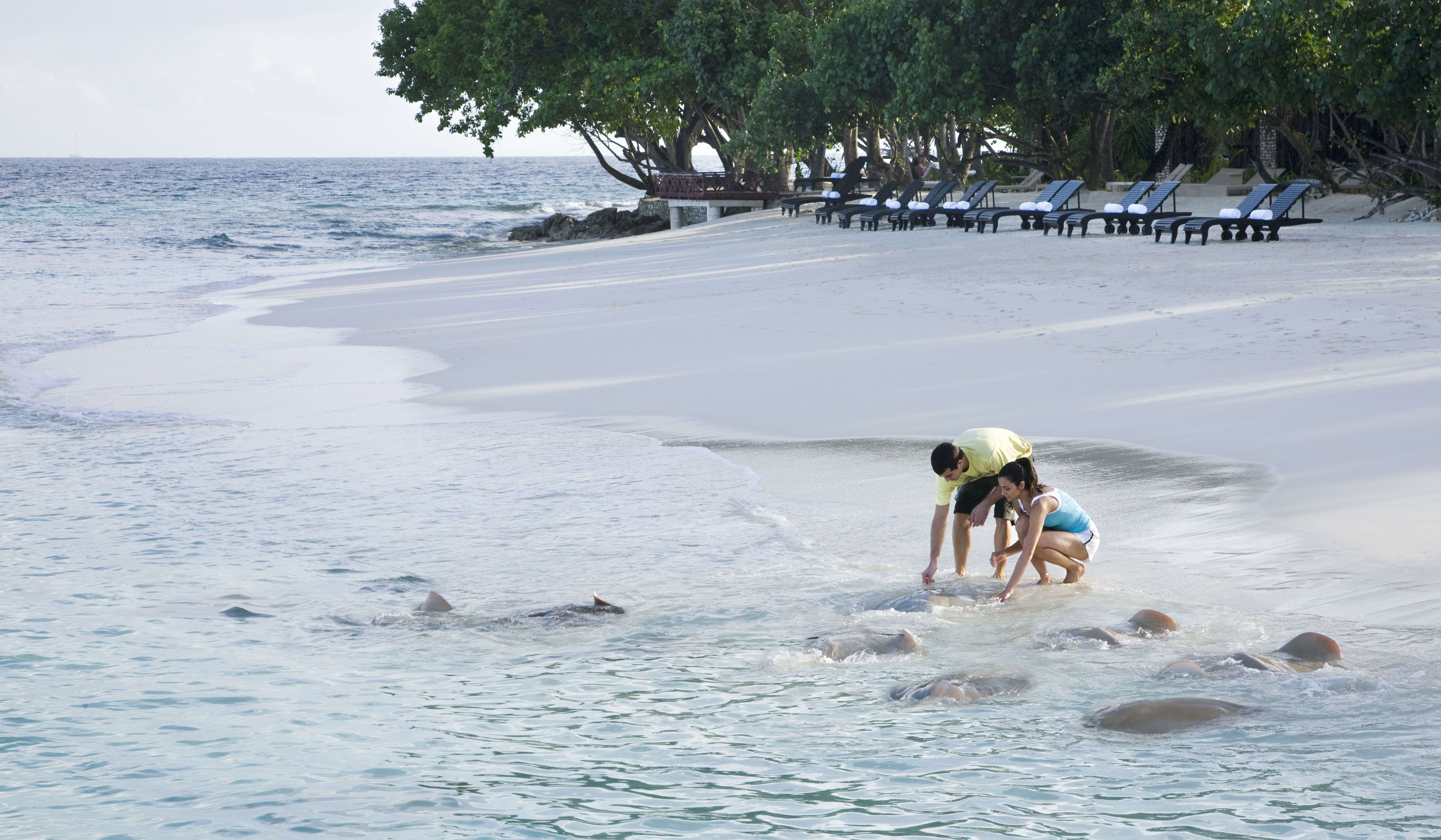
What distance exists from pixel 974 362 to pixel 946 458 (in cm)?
573

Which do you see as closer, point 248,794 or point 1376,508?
point 248,794

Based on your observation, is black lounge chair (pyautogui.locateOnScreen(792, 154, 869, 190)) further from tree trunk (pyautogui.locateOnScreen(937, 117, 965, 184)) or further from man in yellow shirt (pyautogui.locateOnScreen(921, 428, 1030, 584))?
man in yellow shirt (pyautogui.locateOnScreen(921, 428, 1030, 584))

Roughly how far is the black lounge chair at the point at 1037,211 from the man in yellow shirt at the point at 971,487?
723 inches

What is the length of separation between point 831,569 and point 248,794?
325 centimetres

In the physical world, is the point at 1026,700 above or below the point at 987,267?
below

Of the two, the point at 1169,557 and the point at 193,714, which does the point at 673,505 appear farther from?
the point at 193,714

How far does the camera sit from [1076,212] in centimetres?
2295

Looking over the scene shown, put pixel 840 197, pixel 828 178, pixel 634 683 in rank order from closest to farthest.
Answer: pixel 634 683, pixel 840 197, pixel 828 178

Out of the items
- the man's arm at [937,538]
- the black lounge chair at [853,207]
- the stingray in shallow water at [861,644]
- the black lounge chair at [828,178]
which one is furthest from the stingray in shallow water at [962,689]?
the black lounge chair at [828,178]

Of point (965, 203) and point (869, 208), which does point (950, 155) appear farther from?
point (965, 203)

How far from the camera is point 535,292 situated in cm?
2089

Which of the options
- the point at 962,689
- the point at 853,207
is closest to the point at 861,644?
the point at 962,689

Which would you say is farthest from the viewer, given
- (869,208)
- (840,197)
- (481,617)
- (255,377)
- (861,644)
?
(840,197)

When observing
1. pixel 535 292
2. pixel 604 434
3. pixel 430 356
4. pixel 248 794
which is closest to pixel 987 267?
pixel 535 292
